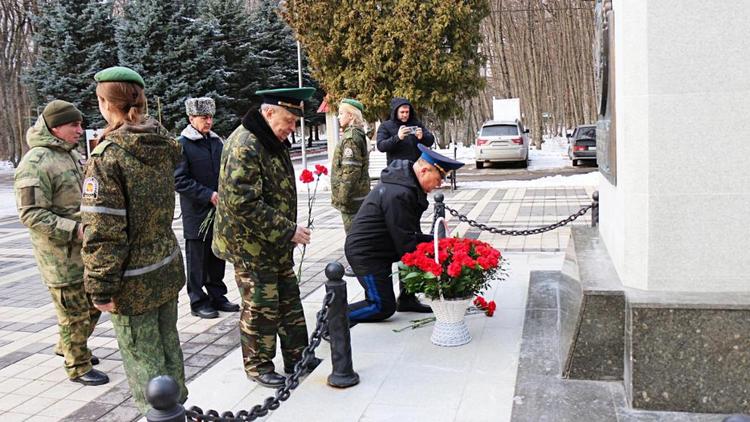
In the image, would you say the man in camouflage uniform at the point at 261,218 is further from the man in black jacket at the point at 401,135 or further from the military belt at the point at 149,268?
the man in black jacket at the point at 401,135

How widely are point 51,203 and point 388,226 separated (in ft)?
7.93

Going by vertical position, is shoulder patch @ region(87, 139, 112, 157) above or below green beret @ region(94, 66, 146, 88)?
below

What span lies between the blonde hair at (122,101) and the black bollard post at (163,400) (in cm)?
151

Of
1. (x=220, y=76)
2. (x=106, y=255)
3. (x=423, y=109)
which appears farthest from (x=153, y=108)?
(x=106, y=255)

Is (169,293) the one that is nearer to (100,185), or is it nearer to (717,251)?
(100,185)

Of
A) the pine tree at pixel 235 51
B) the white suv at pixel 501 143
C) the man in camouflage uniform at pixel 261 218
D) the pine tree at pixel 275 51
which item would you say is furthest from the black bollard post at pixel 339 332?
the pine tree at pixel 275 51

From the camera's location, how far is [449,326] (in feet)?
16.2

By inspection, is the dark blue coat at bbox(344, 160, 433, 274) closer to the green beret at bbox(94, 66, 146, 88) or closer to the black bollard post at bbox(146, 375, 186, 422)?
the green beret at bbox(94, 66, 146, 88)

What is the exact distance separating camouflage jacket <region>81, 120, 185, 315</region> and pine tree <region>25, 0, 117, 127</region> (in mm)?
24783

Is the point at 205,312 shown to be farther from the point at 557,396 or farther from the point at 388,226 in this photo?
the point at 557,396

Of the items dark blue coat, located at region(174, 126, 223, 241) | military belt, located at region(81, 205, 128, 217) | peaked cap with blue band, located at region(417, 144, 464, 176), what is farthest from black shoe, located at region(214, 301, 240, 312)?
military belt, located at region(81, 205, 128, 217)

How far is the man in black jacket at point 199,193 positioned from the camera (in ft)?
19.9

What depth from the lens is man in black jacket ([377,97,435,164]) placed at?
8461 mm

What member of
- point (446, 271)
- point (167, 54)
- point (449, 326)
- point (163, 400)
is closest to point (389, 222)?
point (446, 271)
